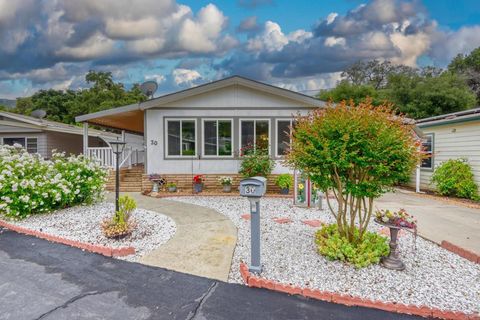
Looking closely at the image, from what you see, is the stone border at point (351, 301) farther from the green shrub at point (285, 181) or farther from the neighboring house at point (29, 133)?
the neighboring house at point (29, 133)

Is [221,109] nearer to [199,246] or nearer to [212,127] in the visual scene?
[212,127]

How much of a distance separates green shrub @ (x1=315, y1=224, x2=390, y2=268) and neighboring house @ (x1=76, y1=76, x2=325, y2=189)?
20.3 ft

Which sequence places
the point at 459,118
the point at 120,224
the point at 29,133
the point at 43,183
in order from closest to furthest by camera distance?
the point at 120,224 → the point at 43,183 → the point at 459,118 → the point at 29,133

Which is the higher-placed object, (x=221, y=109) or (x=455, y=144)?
(x=221, y=109)

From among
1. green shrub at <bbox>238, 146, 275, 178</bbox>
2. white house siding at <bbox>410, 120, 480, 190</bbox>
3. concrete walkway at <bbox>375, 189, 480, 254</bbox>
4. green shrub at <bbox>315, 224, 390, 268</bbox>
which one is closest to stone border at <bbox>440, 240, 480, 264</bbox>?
concrete walkway at <bbox>375, 189, 480, 254</bbox>

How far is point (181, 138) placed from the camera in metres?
10.4

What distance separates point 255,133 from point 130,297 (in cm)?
782

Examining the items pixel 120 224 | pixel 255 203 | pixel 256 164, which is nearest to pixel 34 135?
pixel 256 164

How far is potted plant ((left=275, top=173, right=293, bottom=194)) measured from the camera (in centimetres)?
956

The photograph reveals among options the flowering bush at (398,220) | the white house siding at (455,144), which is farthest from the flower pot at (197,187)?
the white house siding at (455,144)

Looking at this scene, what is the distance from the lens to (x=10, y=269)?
382 cm

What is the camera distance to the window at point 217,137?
1033 cm

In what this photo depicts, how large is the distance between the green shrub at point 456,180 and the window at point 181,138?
8684mm

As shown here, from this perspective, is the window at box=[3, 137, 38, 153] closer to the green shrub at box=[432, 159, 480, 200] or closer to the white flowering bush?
the white flowering bush
